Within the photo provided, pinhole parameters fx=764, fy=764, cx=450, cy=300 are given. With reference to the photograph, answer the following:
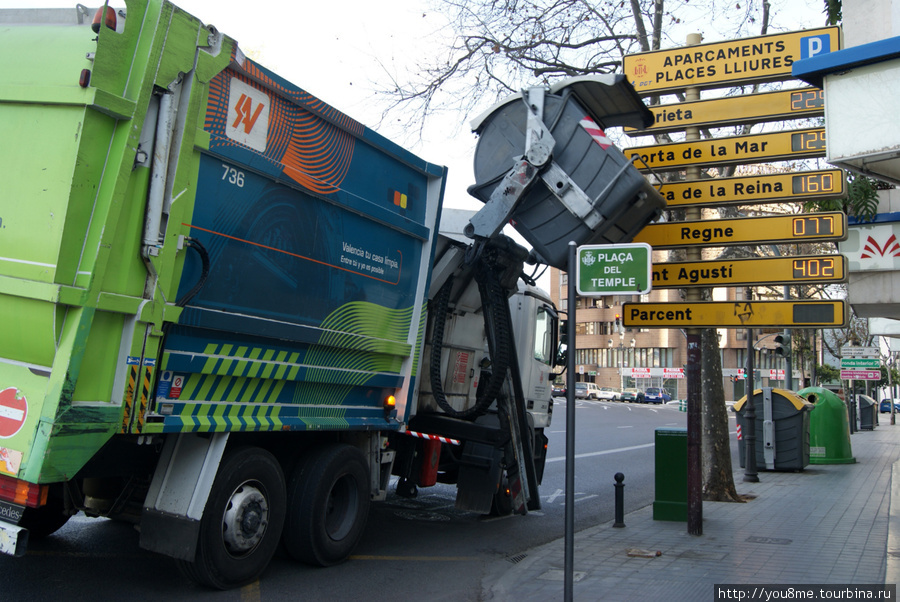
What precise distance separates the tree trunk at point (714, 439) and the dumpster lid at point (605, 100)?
414 cm

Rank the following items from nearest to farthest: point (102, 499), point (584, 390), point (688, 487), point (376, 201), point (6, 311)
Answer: point (6, 311) < point (102, 499) < point (376, 201) < point (688, 487) < point (584, 390)

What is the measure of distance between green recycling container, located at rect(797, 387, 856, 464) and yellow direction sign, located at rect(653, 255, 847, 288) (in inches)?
401

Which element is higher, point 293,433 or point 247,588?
point 293,433

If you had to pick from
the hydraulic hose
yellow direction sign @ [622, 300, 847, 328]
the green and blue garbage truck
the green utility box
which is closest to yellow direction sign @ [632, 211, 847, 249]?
the green and blue garbage truck

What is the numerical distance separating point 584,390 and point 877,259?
55.4 meters

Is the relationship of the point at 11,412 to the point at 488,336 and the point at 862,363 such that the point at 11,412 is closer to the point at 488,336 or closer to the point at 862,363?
the point at 488,336

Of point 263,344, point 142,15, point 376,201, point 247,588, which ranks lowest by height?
point 247,588

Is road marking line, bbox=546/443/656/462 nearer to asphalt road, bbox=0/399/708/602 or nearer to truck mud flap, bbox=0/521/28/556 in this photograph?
asphalt road, bbox=0/399/708/602

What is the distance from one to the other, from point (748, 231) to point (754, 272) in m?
0.42

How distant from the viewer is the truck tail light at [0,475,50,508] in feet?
13.7

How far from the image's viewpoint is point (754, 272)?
7.66 metres

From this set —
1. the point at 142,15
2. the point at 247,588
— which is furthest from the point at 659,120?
the point at 247,588

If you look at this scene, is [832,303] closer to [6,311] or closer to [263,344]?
[263,344]

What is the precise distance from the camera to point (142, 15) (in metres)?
4.50
